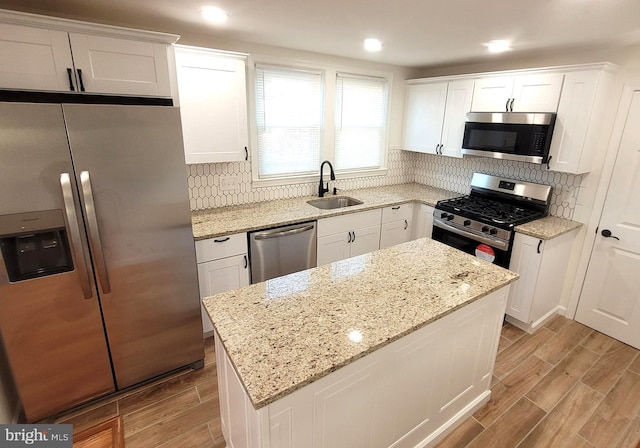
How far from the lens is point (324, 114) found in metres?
3.54

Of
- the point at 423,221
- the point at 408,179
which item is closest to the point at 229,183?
the point at 423,221

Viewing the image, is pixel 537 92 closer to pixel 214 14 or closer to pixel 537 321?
pixel 537 321

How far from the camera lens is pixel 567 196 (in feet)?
9.83

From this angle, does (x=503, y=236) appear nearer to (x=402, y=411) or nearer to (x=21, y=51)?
(x=402, y=411)

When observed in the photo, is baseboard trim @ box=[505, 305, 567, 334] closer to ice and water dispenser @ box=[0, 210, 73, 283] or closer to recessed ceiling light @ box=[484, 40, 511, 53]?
recessed ceiling light @ box=[484, 40, 511, 53]

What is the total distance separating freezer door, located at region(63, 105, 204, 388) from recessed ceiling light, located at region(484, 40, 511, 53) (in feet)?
8.09

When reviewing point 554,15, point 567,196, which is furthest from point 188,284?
point 567,196

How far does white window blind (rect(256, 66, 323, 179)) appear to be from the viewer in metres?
3.15

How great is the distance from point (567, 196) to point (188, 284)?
337cm

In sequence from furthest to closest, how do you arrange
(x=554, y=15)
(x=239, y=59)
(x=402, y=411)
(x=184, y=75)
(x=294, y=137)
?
(x=294, y=137), (x=239, y=59), (x=184, y=75), (x=554, y=15), (x=402, y=411)

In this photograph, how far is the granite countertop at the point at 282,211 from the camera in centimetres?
263

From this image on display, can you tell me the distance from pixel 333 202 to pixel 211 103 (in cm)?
170

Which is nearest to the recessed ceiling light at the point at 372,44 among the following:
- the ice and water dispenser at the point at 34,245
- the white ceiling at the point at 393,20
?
the white ceiling at the point at 393,20

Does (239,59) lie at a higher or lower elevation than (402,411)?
higher
